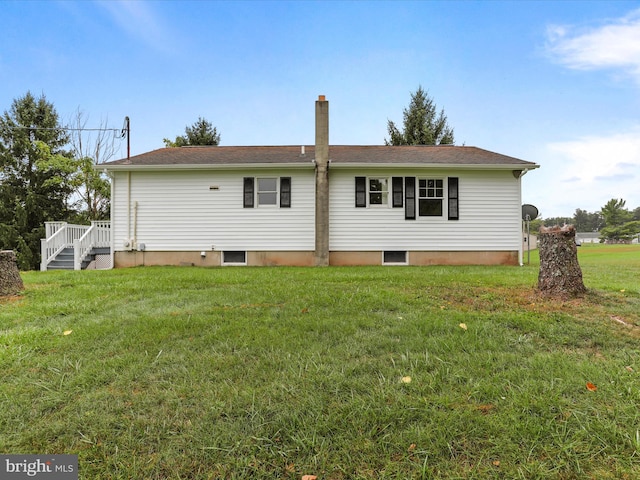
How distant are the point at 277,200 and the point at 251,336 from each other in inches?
327

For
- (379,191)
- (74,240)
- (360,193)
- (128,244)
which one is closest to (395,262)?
(379,191)

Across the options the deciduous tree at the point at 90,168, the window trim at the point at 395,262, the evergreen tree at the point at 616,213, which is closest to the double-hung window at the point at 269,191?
the window trim at the point at 395,262

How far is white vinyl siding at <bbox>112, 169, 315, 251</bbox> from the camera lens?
10.9 meters

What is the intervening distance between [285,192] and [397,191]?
3794mm

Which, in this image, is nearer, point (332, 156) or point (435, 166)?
point (435, 166)

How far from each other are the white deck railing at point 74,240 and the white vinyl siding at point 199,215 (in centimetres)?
116

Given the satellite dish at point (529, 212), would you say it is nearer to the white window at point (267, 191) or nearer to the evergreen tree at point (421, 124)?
the white window at point (267, 191)

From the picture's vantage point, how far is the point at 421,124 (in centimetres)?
2547

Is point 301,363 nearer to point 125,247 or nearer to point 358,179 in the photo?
point 358,179

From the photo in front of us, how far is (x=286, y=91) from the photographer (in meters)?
15.1

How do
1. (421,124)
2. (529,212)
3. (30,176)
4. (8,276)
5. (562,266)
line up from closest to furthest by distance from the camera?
(562,266) < (8,276) < (529,212) < (30,176) < (421,124)

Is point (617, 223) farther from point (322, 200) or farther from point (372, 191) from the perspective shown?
point (322, 200)

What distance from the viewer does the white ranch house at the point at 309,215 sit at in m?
10.8

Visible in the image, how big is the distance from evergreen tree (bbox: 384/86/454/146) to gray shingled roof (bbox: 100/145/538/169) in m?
13.1
